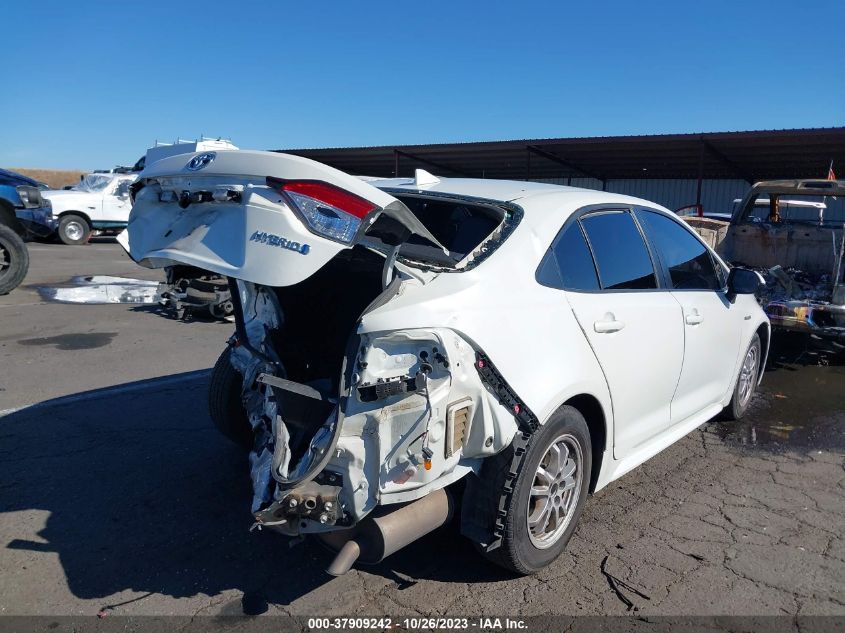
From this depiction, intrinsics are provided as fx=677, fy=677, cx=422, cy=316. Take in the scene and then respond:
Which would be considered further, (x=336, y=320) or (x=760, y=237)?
(x=760, y=237)

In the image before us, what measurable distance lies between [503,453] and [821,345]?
6.25 m

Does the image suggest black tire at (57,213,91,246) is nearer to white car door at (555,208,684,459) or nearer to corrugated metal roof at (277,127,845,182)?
corrugated metal roof at (277,127,845,182)

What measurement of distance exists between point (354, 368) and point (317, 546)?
4.23 feet

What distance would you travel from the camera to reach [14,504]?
3764 mm

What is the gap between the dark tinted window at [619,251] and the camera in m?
3.65

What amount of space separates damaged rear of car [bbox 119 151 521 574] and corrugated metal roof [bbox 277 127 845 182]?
1418 centimetres

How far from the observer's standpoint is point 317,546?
135 inches

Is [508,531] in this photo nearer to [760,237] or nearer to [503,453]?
[503,453]

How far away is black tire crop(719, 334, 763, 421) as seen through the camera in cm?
533

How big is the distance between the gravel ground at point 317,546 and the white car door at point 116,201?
15.0 meters

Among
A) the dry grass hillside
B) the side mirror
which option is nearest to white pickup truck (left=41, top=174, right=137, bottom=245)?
the side mirror

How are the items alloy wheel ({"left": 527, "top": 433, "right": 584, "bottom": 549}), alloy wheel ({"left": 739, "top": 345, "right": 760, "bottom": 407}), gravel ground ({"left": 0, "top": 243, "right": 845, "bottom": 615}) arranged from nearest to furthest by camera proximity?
1. gravel ground ({"left": 0, "top": 243, "right": 845, "bottom": 615})
2. alloy wheel ({"left": 527, "top": 433, "right": 584, "bottom": 549})
3. alloy wheel ({"left": 739, "top": 345, "right": 760, "bottom": 407})

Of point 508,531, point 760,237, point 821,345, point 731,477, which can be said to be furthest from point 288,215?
point 760,237

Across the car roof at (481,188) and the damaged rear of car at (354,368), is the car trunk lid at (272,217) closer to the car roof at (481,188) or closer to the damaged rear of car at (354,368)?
the damaged rear of car at (354,368)
